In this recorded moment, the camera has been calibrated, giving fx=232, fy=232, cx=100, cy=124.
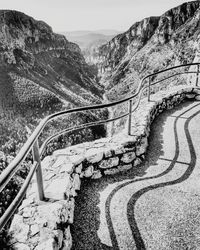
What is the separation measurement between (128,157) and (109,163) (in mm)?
425

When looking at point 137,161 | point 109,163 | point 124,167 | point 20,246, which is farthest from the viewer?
point 137,161

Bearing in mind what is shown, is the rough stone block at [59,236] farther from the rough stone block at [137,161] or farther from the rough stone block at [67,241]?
the rough stone block at [137,161]

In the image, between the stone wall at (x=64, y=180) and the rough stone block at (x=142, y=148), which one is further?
the rough stone block at (x=142, y=148)

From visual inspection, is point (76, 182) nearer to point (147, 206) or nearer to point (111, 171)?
point (111, 171)

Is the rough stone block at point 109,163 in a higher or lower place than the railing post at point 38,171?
lower

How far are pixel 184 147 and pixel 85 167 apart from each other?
7.63ft

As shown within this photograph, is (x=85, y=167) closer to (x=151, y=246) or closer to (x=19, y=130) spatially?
(x=151, y=246)

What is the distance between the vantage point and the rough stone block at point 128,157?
421 centimetres

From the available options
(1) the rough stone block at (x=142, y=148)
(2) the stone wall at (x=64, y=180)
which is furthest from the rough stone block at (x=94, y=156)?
(1) the rough stone block at (x=142, y=148)

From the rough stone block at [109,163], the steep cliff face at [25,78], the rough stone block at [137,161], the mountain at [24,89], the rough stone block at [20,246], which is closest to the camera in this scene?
the rough stone block at [20,246]

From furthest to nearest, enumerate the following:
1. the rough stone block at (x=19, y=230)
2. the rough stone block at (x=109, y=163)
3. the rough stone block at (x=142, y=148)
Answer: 1. the rough stone block at (x=142, y=148)
2. the rough stone block at (x=109, y=163)
3. the rough stone block at (x=19, y=230)

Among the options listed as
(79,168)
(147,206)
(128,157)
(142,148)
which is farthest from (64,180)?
(142,148)

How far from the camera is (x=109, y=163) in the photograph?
4.04 m

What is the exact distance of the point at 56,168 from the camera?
137 inches
